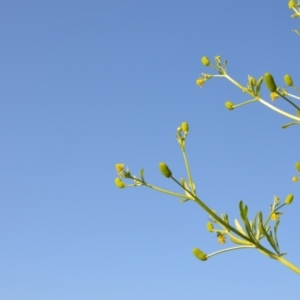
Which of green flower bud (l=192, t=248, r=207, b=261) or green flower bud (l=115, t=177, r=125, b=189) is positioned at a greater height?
green flower bud (l=115, t=177, r=125, b=189)

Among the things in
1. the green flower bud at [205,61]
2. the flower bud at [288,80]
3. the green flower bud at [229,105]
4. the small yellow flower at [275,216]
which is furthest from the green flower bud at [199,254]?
the green flower bud at [205,61]

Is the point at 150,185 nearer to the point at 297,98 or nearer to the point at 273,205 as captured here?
the point at 273,205

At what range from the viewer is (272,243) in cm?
359

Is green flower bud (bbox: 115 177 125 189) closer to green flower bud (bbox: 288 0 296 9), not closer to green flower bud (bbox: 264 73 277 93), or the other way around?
green flower bud (bbox: 264 73 277 93)

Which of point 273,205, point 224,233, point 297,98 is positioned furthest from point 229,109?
point 224,233

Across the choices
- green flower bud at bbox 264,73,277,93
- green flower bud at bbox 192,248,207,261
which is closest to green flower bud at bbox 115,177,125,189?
green flower bud at bbox 192,248,207,261

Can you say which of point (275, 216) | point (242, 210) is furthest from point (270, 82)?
point (275, 216)

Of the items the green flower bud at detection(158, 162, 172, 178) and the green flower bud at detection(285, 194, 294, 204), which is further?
the green flower bud at detection(285, 194, 294, 204)

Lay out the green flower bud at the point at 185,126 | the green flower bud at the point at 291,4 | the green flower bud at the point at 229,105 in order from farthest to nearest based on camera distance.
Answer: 1. the green flower bud at the point at 291,4
2. the green flower bud at the point at 229,105
3. the green flower bud at the point at 185,126

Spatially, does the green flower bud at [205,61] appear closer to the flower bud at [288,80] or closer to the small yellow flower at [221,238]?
the flower bud at [288,80]

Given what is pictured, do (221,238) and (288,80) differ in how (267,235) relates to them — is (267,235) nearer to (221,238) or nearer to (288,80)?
(221,238)

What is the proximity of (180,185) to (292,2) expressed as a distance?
8.86 ft

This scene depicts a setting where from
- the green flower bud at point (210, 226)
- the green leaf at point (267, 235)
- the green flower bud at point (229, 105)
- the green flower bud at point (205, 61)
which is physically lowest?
the green leaf at point (267, 235)

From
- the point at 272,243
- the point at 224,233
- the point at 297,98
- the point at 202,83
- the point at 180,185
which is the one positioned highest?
the point at 202,83
